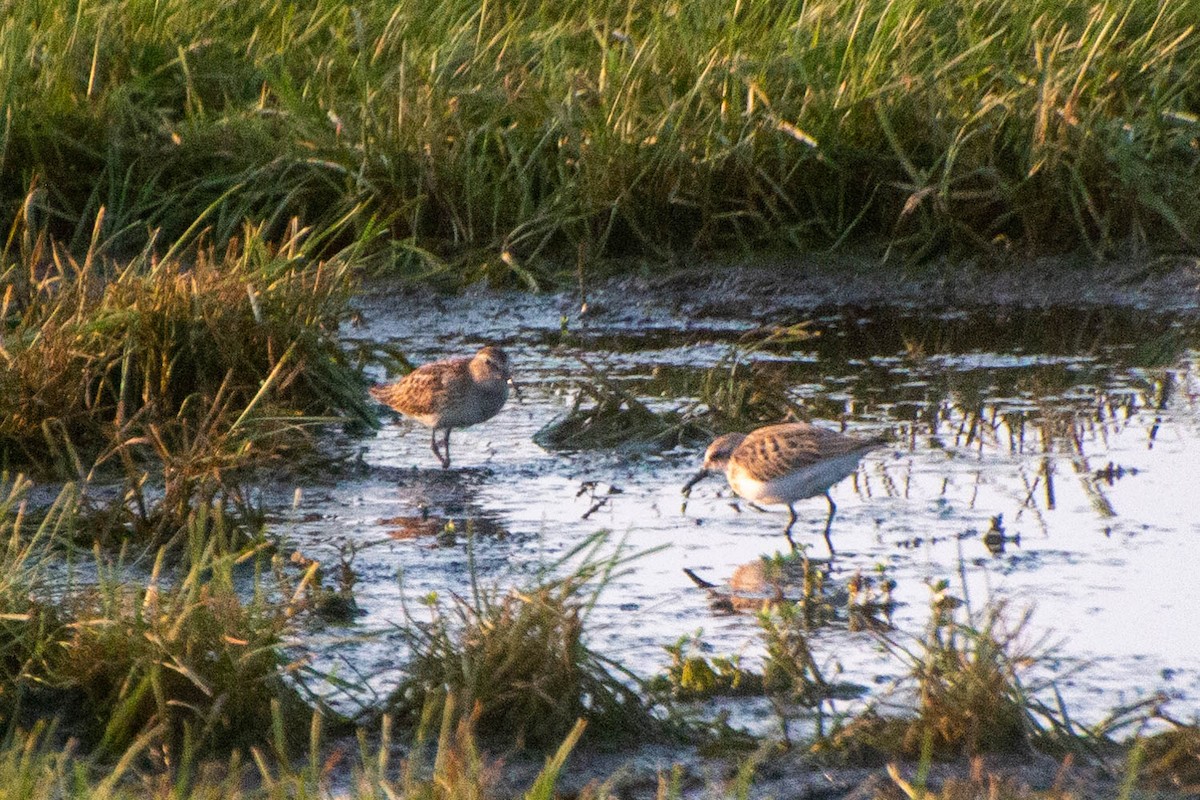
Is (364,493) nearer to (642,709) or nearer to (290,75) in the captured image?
(642,709)

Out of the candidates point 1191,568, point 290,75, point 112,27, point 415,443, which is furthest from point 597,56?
point 1191,568

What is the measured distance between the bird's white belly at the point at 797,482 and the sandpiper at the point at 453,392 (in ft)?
4.89

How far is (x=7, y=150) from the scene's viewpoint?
11.0 meters

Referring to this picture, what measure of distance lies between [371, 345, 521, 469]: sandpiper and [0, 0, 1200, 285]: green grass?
86.3 inches

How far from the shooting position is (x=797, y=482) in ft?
22.5

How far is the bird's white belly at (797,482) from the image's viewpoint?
6852mm

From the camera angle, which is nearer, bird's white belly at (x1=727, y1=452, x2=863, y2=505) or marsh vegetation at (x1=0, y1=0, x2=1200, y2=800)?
marsh vegetation at (x1=0, y1=0, x2=1200, y2=800)

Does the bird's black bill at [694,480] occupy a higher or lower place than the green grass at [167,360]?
lower

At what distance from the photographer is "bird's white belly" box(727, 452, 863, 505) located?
22.5 ft

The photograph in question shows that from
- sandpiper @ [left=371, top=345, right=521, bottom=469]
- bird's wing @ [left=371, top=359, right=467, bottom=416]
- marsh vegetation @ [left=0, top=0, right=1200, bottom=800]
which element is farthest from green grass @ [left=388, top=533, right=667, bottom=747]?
bird's wing @ [left=371, top=359, right=467, bottom=416]

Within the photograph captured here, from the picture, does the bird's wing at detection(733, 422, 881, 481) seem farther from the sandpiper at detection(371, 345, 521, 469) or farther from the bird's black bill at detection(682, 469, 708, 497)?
the sandpiper at detection(371, 345, 521, 469)

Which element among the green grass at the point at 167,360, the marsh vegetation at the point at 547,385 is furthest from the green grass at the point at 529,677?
the green grass at the point at 167,360

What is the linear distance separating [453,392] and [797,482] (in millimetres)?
1857

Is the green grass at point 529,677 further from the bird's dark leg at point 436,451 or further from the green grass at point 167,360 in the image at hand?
the bird's dark leg at point 436,451
